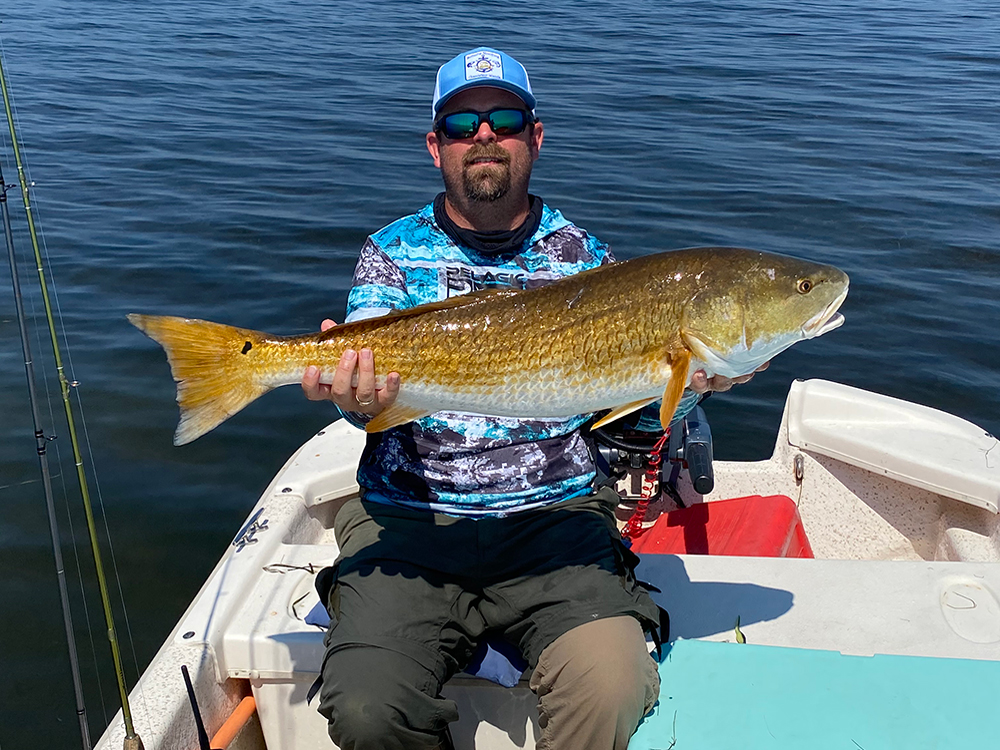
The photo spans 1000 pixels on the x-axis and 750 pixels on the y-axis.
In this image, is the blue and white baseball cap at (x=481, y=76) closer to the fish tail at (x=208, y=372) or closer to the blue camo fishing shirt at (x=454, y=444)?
the blue camo fishing shirt at (x=454, y=444)

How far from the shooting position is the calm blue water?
6.39 metres

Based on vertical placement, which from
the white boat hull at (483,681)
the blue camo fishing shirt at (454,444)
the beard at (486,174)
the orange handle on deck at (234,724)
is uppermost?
the beard at (486,174)

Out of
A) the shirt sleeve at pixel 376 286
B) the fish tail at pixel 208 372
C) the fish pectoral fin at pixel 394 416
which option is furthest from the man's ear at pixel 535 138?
the fish tail at pixel 208 372

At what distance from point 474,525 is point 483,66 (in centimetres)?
181

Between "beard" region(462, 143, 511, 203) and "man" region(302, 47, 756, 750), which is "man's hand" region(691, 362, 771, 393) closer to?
"man" region(302, 47, 756, 750)

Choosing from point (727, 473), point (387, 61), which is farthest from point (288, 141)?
point (727, 473)

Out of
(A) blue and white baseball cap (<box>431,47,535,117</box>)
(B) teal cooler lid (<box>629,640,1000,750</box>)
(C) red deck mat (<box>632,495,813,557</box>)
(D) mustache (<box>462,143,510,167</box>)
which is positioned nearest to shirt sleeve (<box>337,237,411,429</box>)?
(D) mustache (<box>462,143,510,167</box>)

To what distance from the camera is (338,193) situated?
1231 centimetres

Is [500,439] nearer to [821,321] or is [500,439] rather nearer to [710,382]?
[710,382]

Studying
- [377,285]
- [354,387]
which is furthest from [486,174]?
[354,387]

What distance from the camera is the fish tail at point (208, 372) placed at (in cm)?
286

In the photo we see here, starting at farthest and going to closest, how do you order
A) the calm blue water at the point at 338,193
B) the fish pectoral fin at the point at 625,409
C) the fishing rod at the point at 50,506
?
the calm blue water at the point at 338,193 < the fishing rod at the point at 50,506 < the fish pectoral fin at the point at 625,409

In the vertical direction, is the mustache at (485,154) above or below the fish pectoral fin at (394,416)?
above

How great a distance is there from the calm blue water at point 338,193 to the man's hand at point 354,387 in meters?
2.91
